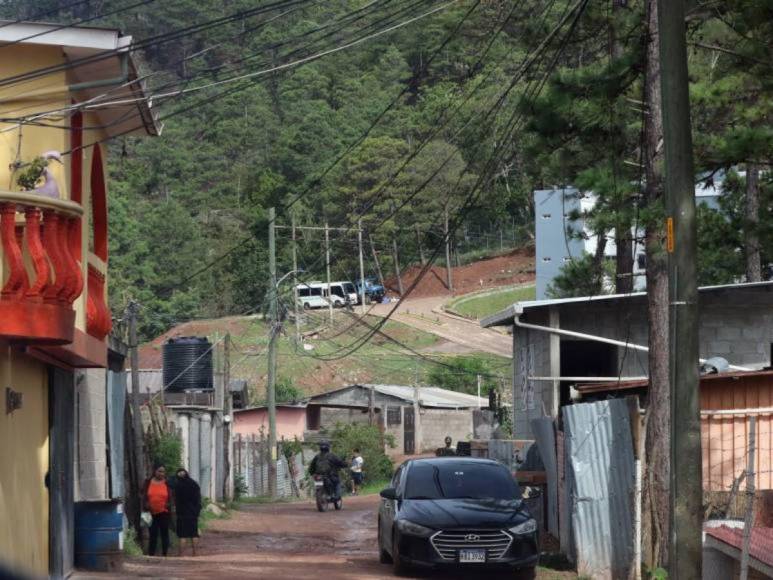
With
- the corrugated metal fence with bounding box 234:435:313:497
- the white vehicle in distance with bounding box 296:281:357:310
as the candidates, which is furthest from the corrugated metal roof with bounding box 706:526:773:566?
the white vehicle in distance with bounding box 296:281:357:310

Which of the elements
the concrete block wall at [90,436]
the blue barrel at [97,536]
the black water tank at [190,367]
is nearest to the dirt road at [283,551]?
the blue barrel at [97,536]

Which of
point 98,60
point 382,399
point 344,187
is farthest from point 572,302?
point 344,187

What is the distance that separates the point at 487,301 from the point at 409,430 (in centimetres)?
3096

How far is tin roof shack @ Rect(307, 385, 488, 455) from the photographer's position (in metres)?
58.2

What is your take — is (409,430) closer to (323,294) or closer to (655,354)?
(323,294)

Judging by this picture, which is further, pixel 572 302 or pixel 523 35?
pixel 572 302

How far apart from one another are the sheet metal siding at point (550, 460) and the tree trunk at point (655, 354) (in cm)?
372

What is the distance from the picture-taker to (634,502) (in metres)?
15.6

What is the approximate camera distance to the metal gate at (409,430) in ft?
192

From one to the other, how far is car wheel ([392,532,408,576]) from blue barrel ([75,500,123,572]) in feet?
12.4

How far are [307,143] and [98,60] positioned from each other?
89.2 metres

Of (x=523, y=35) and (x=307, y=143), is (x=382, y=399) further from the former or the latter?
(x=307, y=143)

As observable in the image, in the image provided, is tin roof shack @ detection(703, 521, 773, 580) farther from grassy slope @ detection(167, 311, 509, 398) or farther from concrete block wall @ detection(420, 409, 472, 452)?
grassy slope @ detection(167, 311, 509, 398)

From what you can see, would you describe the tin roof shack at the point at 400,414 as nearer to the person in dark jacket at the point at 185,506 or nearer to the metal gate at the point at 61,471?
the person in dark jacket at the point at 185,506
